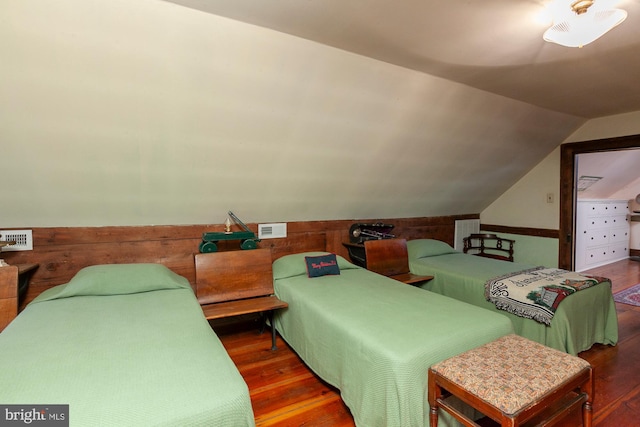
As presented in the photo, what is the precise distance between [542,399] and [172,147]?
2.47 metres

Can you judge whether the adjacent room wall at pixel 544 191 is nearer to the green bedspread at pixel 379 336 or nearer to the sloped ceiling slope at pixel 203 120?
the sloped ceiling slope at pixel 203 120

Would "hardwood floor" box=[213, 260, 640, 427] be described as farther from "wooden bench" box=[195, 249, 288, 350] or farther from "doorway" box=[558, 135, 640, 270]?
"doorway" box=[558, 135, 640, 270]

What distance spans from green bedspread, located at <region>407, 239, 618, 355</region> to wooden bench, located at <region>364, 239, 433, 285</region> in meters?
0.15

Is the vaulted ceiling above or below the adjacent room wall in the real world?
above

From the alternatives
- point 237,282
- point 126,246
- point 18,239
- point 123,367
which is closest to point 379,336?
point 123,367

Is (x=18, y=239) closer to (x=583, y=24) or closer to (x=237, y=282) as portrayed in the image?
(x=237, y=282)

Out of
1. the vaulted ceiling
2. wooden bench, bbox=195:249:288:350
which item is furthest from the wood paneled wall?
the vaulted ceiling

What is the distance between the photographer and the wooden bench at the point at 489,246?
4537 mm

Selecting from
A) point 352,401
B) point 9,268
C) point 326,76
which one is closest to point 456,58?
point 326,76

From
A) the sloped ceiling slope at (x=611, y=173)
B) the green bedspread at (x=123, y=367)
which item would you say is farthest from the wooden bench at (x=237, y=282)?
the sloped ceiling slope at (x=611, y=173)

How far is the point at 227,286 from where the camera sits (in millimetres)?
2682

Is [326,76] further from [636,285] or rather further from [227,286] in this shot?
[636,285]

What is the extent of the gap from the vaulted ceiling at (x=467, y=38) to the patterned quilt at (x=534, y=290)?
5.35 ft

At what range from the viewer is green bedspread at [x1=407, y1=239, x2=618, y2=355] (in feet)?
7.57
